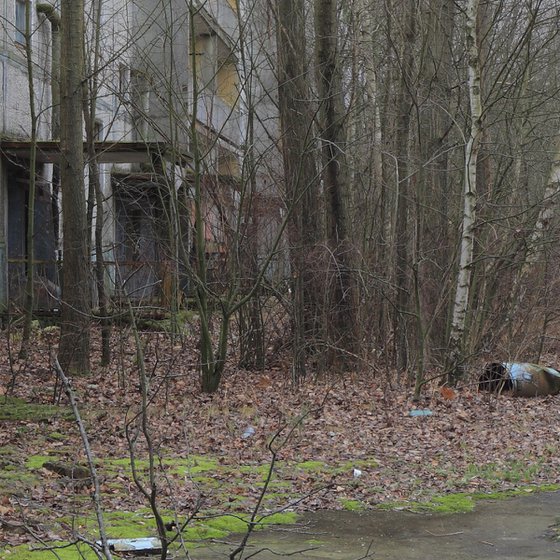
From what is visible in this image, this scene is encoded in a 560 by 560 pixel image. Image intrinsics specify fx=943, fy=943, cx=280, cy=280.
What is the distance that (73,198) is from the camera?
47.0ft

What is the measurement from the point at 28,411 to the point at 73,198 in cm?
391

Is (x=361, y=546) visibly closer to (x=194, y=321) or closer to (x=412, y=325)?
(x=412, y=325)

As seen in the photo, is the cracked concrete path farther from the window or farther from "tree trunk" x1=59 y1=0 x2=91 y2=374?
the window

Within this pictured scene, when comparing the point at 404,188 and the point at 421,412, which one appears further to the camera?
the point at 404,188

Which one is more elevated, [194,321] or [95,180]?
[95,180]

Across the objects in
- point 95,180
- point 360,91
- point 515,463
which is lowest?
point 515,463

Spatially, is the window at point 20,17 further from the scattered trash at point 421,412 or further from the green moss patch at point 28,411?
the scattered trash at point 421,412

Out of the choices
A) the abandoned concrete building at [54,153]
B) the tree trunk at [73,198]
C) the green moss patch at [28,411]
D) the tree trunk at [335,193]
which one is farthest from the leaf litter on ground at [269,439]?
the abandoned concrete building at [54,153]

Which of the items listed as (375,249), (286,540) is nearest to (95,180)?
(375,249)

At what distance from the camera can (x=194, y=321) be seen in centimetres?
1819

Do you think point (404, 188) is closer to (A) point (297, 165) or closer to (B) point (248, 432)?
(A) point (297, 165)

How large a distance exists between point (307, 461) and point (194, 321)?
8.42 meters

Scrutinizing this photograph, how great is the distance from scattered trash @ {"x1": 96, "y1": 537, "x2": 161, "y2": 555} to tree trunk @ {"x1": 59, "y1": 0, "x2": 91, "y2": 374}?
305 inches

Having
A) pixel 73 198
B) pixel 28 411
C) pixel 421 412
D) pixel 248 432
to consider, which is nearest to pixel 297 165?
pixel 73 198
